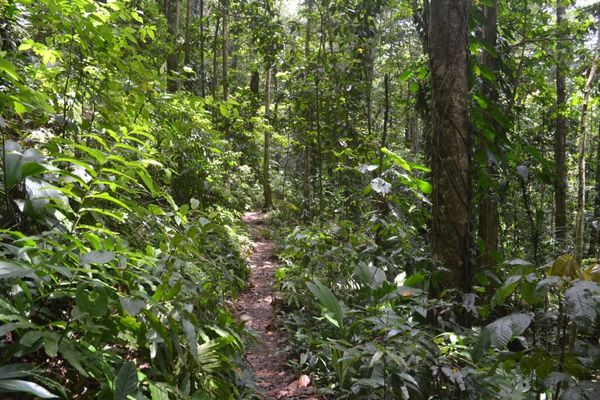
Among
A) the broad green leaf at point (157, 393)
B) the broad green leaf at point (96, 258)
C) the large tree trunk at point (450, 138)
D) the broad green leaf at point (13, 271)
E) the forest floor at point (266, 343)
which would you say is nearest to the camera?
the broad green leaf at point (13, 271)

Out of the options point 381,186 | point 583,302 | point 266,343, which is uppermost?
point 381,186

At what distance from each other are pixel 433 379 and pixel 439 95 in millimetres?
1785

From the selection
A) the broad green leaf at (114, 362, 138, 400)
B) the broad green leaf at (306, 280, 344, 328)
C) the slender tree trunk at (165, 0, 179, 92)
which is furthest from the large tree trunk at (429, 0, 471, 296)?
the slender tree trunk at (165, 0, 179, 92)

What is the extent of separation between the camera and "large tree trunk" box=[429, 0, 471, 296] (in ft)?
8.91

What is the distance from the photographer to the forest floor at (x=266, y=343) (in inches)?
134

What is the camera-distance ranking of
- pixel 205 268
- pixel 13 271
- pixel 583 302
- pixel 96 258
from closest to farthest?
pixel 583 302 → pixel 13 271 → pixel 96 258 → pixel 205 268

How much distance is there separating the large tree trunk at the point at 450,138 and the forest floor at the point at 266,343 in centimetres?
153

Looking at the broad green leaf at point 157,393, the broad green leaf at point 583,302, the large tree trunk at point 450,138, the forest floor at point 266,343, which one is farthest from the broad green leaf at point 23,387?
the large tree trunk at point 450,138

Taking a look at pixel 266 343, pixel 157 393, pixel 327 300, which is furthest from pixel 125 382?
pixel 266 343

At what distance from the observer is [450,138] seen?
276 cm

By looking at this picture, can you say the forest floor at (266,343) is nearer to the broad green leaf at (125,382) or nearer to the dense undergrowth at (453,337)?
the dense undergrowth at (453,337)

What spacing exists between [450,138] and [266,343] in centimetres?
308

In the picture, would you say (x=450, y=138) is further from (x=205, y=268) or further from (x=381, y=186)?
(x=205, y=268)

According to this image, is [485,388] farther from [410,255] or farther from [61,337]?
[61,337]
